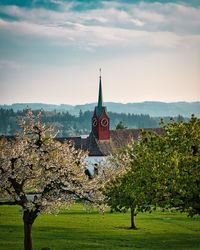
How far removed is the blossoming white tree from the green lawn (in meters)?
5.64

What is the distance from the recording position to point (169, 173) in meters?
30.8

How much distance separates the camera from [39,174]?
35750mm

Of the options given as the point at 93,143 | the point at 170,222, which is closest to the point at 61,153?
the point at 170,222

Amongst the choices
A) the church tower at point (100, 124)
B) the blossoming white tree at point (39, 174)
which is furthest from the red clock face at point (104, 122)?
the blossoming white tree at point (39, 174)

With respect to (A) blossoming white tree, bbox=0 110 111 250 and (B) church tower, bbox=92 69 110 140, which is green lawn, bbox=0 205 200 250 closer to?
(A) blossoming white tree, bbox=0 110 111 250

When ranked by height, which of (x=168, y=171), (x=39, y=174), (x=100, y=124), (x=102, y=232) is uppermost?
(x=100, y=124)

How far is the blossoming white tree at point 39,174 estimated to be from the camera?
35.6 m

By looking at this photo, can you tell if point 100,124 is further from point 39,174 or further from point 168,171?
point 168,171

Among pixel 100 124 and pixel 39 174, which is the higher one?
pixel 100 124

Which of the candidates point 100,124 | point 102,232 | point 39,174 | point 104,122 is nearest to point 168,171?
point 39,174

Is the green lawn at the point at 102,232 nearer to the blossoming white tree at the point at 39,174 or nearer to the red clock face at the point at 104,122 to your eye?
the blossoming white tree at the point at 39,174

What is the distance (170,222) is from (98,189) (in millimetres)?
25764

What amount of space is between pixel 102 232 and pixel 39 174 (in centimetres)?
1767

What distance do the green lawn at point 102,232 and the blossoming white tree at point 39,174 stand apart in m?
5.64
